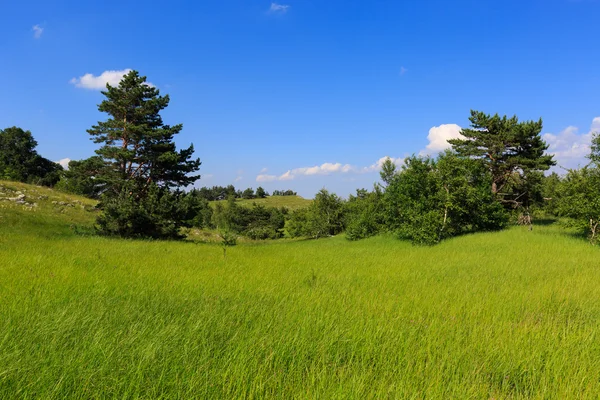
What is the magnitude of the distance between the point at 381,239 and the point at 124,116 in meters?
22.2

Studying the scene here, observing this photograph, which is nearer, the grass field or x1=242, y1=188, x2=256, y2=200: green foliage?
the grass field

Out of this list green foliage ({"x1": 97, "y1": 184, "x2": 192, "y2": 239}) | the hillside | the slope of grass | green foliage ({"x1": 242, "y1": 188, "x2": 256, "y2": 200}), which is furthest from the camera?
green foliage ({"x1": 242, "y1": 188, "x2": 256, "y2": 200})

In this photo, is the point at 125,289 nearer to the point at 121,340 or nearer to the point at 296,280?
the point at 121,340

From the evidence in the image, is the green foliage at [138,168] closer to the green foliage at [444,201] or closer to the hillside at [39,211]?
the hillside at [39,211]

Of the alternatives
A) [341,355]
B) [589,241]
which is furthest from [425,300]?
[589,241]

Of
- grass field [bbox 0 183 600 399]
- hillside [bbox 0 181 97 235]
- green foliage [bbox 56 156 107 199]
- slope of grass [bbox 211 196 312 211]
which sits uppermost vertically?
slope of grass [bbox 211 196 312 211]

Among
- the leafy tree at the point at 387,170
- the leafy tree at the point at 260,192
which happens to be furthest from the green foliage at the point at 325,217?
the leafy tree at the point at 260,192

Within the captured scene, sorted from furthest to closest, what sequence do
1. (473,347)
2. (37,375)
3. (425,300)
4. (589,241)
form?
(589,241) → (425,300) → (473,347) → (37,375)

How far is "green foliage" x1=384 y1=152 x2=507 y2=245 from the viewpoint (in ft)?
66.9

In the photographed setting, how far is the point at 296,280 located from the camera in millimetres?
7895

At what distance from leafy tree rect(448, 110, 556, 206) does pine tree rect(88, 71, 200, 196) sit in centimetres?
2503

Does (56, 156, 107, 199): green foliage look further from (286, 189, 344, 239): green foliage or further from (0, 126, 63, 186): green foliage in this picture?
(0, 126, 63, 186): green foliage

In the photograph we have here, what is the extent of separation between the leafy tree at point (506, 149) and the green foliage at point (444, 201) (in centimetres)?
352

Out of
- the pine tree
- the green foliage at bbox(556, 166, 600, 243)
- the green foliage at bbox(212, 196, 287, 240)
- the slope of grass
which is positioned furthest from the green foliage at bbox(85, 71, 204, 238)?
the slope of grass
